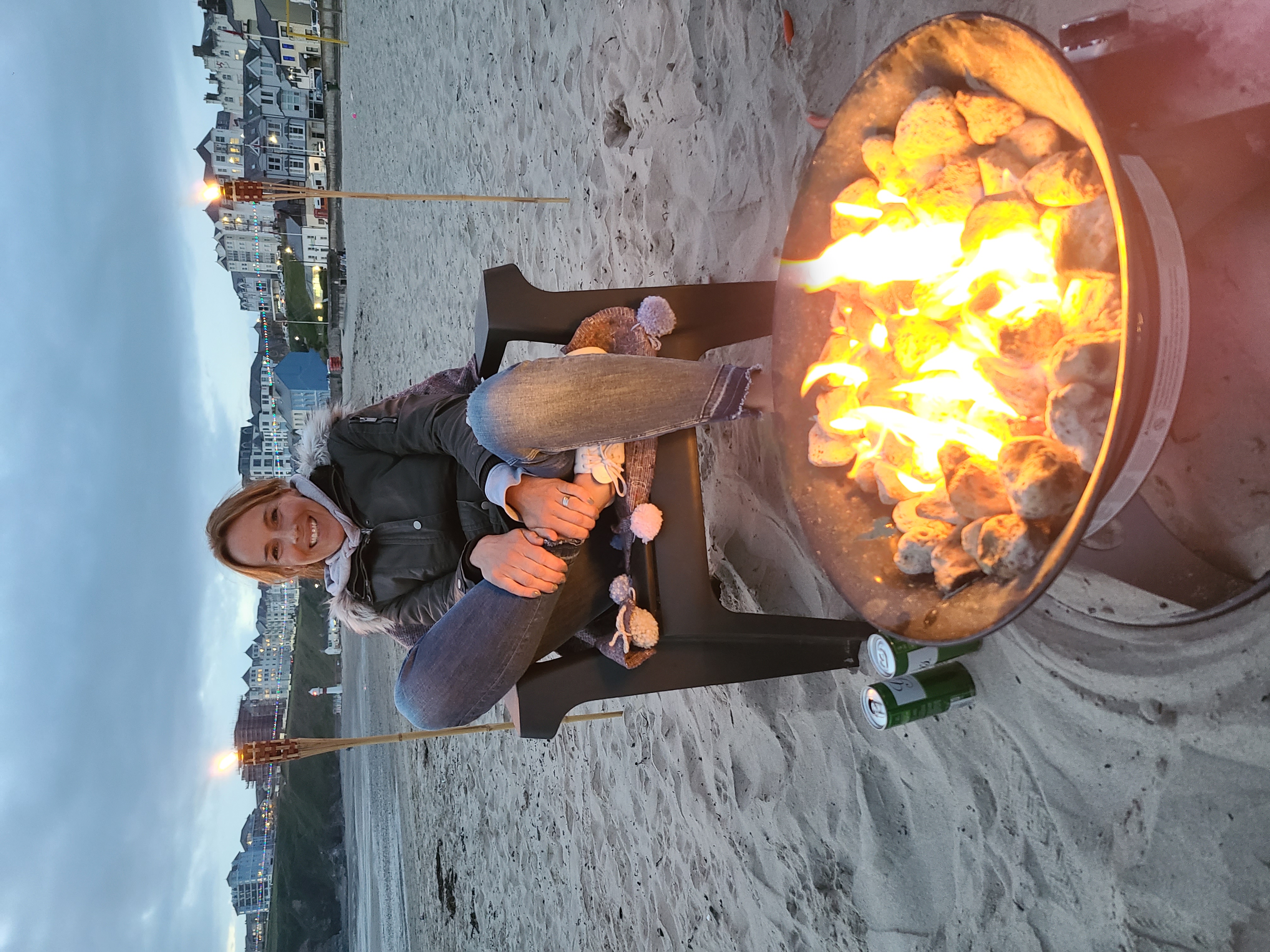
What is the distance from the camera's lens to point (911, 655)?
3.72 feet

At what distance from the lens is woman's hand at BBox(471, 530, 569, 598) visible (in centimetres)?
106

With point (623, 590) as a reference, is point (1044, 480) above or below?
below

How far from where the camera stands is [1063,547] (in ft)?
1.88

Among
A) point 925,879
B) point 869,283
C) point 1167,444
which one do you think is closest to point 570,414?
point 869,283

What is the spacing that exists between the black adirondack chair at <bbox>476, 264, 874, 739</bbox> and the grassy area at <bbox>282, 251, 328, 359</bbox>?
43.8 ft

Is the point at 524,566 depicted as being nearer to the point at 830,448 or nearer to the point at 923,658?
the point at 830,448

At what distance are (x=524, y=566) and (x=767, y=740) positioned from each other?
0.80 metres

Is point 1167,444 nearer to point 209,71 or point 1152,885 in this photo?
point 1152,885

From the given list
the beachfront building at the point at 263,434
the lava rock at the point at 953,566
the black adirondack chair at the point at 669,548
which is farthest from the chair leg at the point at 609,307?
the beachfront building at the point at 263,434

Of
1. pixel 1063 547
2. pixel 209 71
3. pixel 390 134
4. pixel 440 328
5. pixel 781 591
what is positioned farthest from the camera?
pixel 209 71

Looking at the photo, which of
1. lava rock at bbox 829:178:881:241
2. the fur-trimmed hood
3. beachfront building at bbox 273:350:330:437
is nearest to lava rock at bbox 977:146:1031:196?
lava rock at bbox 829:178:881:241

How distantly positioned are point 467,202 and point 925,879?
3.55 m

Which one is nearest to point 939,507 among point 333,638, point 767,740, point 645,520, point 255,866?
point 645,520

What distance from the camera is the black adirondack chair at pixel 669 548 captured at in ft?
3.85
